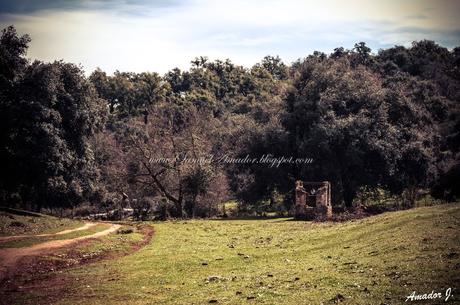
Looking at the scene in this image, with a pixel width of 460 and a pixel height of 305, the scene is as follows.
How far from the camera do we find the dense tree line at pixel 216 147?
45.7 meters

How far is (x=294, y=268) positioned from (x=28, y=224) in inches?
893

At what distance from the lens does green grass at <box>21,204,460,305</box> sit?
17.0 m

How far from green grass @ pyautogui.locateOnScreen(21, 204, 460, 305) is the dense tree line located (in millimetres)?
15843

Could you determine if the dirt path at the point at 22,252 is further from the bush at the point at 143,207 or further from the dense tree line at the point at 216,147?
the bush at the point at 143,207

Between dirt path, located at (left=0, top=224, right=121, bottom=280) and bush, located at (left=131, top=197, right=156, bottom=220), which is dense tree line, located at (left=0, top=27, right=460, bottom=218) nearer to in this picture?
bush, located at (left=131, top=197, right=156, bottom=220)

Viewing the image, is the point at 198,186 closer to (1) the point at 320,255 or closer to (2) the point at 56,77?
(2) the point at 56,77

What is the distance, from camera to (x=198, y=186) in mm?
57500

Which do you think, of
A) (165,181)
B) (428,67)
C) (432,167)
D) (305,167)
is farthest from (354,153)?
(428,67)

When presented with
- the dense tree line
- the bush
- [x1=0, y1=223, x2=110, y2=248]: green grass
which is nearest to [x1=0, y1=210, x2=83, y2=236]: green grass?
[x1=0, y1=223, x2=110, y2=248]: green grass

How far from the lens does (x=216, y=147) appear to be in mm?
76125

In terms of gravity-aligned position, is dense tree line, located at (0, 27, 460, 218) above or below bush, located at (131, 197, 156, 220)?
above

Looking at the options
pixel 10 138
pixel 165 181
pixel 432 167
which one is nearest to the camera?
pixel 10 138

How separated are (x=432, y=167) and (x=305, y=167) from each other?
50.9 feet

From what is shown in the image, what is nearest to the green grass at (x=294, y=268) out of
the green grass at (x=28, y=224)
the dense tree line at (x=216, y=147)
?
the green grass at (x=28, y=224)
